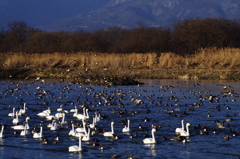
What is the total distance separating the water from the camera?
19.9 metres

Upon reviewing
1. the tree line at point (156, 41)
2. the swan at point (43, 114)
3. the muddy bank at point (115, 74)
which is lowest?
the swan at point (43, 114)

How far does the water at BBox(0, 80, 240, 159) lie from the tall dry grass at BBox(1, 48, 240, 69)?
801cm

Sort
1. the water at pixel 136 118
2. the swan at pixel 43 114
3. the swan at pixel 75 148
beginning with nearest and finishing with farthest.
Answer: the swan at pixel 75 148
the water at pixel 136 118
the swan at pixel 43 114

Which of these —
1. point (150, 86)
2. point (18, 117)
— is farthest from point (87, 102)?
point (150, 86)

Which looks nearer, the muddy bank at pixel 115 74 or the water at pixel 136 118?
the water at pixel 136 118

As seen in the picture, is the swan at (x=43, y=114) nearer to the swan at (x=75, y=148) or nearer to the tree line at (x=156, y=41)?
the swan at (x=75, y=148)

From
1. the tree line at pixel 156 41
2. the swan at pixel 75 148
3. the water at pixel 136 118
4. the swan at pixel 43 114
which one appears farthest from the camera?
the tree line at pixel 156 41

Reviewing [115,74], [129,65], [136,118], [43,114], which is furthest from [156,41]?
[136,118]

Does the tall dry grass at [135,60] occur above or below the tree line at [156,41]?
below

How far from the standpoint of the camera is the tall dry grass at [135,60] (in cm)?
5359

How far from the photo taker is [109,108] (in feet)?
102

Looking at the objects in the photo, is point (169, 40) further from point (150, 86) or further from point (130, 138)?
point (130, 138)

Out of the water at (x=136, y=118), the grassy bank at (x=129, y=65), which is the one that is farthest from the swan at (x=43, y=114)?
the grassy bank at (x=129, y=65)

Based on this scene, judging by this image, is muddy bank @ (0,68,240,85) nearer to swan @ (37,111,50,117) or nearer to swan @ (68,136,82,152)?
swan @ (37,111,50,117)
